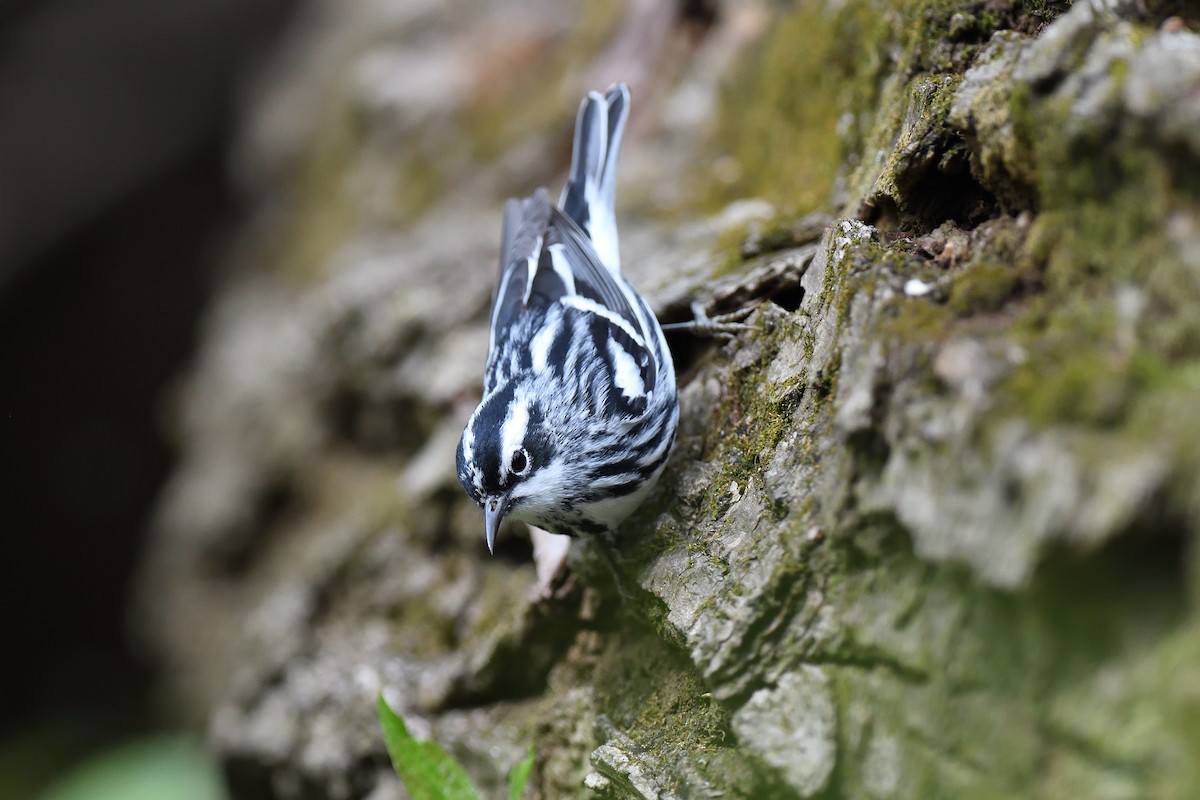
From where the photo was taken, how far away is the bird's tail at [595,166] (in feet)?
12.9

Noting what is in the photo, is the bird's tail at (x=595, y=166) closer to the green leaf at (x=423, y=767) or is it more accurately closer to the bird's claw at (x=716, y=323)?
the bird's claw at (x=716, y=323)

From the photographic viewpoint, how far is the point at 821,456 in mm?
2250

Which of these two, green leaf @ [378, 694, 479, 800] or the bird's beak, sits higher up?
the bird's beak

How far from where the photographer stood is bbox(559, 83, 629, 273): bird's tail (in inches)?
155

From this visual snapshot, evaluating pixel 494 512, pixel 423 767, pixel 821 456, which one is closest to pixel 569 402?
pixel 494 512

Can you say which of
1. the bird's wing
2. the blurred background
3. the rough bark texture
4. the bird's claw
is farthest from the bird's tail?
the blurred background

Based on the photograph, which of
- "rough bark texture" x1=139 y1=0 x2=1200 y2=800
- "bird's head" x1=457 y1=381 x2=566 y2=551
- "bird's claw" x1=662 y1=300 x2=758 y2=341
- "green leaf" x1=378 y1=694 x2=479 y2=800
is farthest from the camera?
"bird's claw" x1=662 y1=300 x2=758 y2=341

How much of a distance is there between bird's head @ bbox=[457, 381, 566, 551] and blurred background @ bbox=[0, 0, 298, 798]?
537 centimetres

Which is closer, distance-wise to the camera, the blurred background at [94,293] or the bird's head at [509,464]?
the bird's head at [509,464]

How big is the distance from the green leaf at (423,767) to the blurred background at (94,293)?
5.35m

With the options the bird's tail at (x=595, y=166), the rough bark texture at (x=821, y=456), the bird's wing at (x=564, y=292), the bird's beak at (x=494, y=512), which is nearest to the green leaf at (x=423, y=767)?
the rough bark texture at (x=821, y=456)

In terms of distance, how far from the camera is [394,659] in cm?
380

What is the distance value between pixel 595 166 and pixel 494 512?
1.70 meters

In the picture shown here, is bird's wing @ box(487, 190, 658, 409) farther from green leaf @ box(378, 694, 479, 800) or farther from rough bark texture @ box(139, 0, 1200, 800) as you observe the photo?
green leaf @ box(378, 694, 479, 800)
